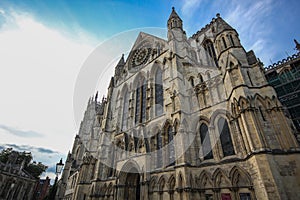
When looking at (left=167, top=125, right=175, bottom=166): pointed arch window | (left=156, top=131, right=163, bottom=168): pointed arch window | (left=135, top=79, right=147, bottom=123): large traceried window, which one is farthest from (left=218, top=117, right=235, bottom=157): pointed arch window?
(left=135, top=79, right=147, bottom=123): large traceried window

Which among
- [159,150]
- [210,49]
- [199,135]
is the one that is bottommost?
[159,150]

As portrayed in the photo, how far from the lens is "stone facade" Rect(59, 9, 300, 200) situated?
A: 700 centimetres

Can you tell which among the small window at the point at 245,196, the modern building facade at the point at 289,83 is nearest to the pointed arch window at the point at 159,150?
the small window at the point at 245,196

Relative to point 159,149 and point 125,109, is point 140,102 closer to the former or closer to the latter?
point 125,109

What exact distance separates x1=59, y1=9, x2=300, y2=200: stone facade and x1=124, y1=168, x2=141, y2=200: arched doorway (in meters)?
0.07

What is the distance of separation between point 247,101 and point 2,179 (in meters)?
38.5

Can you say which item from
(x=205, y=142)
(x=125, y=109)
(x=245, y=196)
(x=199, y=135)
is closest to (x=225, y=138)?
(x=205, y=142)

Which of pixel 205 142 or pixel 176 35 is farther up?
pixel 176 35

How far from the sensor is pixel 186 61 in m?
14.3

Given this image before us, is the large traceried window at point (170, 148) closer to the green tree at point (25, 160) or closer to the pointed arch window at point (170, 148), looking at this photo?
the pointed arch window at point (170, 148)

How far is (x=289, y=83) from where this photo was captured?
570 inches

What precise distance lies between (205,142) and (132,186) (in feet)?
24.5

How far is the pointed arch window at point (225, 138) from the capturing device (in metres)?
8.89

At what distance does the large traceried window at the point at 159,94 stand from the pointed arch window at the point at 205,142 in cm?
450
